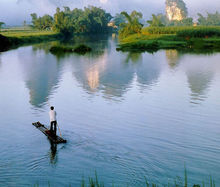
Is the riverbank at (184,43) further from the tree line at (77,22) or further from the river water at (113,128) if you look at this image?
the tree line at (77,22)

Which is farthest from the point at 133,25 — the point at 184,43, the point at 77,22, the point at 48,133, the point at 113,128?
the point at 48,133

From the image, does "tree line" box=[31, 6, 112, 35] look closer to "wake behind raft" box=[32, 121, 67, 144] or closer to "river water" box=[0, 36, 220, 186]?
"river water" box=[0, 36, 220, 186]

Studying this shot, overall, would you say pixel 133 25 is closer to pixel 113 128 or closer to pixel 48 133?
pixel 113 128

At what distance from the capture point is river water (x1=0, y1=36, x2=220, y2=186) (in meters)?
14.3

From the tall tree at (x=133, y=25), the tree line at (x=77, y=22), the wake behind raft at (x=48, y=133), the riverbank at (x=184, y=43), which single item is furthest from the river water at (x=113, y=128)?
the tree line at (x=77, y=22)

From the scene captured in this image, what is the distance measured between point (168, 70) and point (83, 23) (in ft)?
432

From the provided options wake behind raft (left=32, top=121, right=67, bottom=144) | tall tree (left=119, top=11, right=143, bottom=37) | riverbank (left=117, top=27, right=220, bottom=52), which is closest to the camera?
wake behind raft (left=32, top=121, right=67, bottom=144)

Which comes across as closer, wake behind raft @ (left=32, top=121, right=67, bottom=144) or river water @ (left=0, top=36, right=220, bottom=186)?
river water @ (left=0, top=36, right=220, bottom=186)

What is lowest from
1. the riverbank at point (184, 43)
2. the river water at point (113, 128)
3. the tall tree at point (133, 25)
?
the river water at point (113, 128)

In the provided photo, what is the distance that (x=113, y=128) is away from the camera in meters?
20.1

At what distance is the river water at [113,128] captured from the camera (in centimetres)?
1431

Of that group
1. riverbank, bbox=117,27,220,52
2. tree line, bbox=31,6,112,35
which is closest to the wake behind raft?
riverbank, bbox=117,27,220,52

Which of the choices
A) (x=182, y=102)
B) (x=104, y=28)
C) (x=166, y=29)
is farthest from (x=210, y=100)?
(x=104, y=28)

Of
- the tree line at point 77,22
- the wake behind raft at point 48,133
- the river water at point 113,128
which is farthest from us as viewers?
the tree line at point 77,22
